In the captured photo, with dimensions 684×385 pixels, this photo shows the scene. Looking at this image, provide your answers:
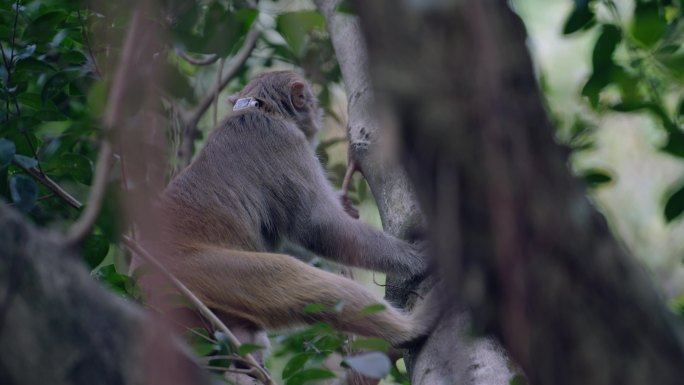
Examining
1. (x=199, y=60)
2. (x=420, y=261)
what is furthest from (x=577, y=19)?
(x=199, y=60)

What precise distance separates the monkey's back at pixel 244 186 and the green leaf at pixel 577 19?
8.94 ft

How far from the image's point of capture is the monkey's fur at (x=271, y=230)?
464 centimetres

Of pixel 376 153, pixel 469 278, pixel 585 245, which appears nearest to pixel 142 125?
pixel 469 278

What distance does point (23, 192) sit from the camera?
130 inches

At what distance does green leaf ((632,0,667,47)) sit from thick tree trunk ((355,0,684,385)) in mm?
1180

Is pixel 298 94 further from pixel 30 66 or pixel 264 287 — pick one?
pixel 30 66

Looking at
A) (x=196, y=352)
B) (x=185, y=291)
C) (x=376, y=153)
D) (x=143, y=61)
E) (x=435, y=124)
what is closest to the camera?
(x=435, y=124)

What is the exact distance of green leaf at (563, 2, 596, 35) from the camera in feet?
9.87

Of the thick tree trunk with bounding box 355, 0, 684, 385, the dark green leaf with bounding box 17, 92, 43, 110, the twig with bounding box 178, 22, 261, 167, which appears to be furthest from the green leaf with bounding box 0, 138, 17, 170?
the twig with bounding box 178, 22, 261, 167

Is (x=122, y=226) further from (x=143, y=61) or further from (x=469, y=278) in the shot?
(x=469, y=278)

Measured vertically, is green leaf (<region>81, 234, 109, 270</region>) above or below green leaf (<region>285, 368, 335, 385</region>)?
below

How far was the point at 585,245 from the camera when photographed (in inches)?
72.3

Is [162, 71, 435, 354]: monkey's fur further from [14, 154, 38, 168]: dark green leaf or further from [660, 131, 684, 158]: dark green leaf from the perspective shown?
[660, 131, 684, 158]: dark green leaf

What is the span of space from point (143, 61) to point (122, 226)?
1127 mm
